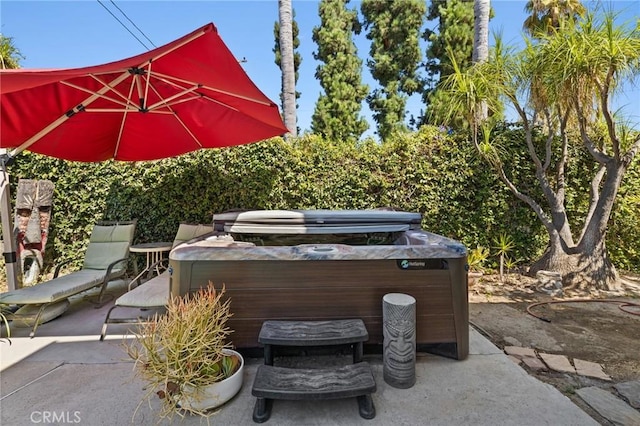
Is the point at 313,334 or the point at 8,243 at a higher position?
the point at 8,243

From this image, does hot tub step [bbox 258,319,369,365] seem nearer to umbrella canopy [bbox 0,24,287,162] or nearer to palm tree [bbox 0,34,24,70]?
umbrella canopy [bbox 0,24,287,162]

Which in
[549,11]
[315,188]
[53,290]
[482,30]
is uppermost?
[549,11]

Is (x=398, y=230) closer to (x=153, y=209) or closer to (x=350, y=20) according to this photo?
(x=153, y=209)

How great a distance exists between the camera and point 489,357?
2395mm

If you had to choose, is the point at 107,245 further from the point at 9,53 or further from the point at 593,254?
the point at 593,254

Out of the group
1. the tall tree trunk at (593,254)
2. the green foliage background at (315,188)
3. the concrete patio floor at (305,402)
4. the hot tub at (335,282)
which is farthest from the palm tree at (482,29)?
the concrete patio floor at (305,402)

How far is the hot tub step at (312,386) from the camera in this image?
5.53 feet

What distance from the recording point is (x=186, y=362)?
1660 millimetres

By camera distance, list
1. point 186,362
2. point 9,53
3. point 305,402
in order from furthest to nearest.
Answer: point 9,53, point 305,402, point 186,362

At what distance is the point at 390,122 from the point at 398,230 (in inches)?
355

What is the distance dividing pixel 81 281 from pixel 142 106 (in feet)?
7.13

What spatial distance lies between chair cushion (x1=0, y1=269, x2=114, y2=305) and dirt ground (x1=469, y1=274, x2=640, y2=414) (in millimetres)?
4330

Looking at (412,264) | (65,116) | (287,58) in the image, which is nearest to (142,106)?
(65,116)

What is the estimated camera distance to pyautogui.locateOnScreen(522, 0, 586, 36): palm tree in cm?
852
